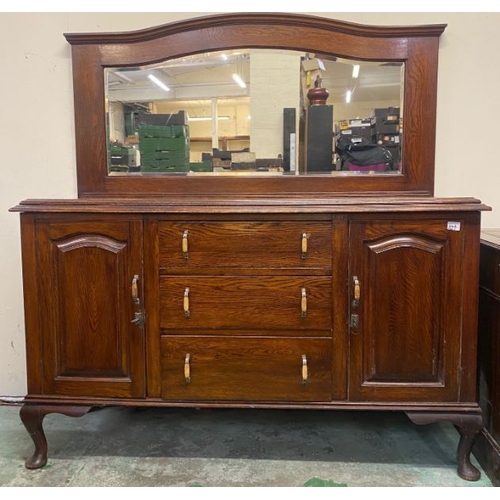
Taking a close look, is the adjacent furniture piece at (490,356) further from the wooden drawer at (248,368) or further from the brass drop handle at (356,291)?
the wooden drawer at (248,368)

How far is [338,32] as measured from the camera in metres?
1.91

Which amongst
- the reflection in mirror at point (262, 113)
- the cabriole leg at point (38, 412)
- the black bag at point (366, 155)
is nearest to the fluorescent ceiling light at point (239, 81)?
the reflection in mirror at point (262, 113)

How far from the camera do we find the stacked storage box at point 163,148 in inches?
78.0

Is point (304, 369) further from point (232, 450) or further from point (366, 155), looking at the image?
point (366, 155)

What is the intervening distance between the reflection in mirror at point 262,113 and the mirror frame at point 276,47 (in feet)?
0.12

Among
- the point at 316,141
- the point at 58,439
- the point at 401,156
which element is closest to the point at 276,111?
the point at 316,141

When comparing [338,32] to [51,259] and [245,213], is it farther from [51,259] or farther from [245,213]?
[51,259]

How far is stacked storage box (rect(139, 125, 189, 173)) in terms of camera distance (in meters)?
1.98

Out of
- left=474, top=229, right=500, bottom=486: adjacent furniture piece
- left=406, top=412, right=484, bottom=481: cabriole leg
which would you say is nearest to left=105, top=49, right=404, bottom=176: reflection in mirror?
left=474, top=229, right=500, bottom=486: adjacent furniture piece

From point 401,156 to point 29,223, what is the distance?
145 cm

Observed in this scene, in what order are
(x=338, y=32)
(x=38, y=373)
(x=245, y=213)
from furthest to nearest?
(x=338, y=32) → (x=38, y=373) → (x=245, y=213)

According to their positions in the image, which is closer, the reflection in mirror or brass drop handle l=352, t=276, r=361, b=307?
brass drop handle l=352, t=276, r=361, b=307

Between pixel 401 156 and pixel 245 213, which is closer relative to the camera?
pixel 245 213

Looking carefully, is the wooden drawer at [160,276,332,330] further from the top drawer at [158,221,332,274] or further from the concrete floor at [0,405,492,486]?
the concrete floor at [0,405,492,486]
